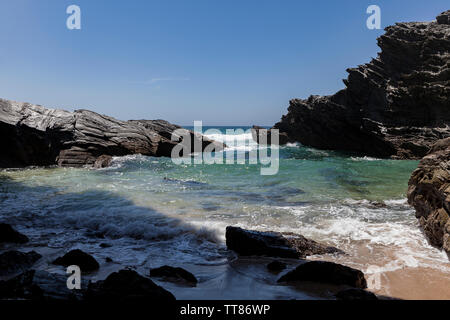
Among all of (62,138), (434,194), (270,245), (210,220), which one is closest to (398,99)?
(434,194)

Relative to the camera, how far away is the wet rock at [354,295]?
3.45 m

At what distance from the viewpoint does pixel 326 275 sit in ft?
13.5

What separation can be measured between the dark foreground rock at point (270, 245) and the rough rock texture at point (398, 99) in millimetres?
28200

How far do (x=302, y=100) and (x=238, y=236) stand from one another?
41.9m

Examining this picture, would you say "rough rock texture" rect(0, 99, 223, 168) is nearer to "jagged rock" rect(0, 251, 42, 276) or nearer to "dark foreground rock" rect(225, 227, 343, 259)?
"jagged rock" rect(0, 251, 42, 276)

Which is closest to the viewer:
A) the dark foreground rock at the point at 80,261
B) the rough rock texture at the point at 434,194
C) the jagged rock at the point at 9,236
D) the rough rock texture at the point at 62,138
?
the dark foreground rock at the point at 80,261

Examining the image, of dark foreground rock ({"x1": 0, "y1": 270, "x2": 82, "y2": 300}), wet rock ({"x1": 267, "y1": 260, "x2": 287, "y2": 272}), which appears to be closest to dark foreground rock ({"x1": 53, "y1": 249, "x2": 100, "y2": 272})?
dark foreground rock ({"x1": 0, "y1": 270, "x2": 82, "y2": 300})

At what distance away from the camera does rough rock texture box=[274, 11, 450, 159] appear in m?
29.3

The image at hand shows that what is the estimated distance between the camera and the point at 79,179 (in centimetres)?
1428

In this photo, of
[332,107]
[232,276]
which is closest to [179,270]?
[232,276]

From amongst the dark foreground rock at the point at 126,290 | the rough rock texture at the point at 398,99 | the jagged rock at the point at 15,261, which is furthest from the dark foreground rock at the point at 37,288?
the rough rock texture at the point at 398,99

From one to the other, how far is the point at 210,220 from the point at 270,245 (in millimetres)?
2587

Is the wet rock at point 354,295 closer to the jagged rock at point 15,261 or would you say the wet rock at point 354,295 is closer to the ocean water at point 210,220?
the ocean water at point 210,220
